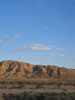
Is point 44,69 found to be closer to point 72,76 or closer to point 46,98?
point 72,76

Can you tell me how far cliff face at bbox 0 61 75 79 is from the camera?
133 metres

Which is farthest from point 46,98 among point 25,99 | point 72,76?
point 72,76

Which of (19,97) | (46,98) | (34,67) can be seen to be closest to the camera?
(46,98)

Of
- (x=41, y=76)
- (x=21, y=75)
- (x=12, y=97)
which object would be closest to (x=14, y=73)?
(x=21, y=75)

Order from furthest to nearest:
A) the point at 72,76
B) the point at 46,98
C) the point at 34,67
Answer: the point at 34,67, the point at 72,76, the point at 46,98

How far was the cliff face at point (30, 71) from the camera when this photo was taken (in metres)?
133

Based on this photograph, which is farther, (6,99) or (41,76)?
(41,76)

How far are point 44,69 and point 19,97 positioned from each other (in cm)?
12485

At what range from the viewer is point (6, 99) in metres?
21.7

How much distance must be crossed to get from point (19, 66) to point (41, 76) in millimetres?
22094

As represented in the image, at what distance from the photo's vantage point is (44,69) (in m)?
146

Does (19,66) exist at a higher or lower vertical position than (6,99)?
higher

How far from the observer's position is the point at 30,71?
142000 mm

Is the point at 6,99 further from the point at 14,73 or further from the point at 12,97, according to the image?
the point at 14,73
